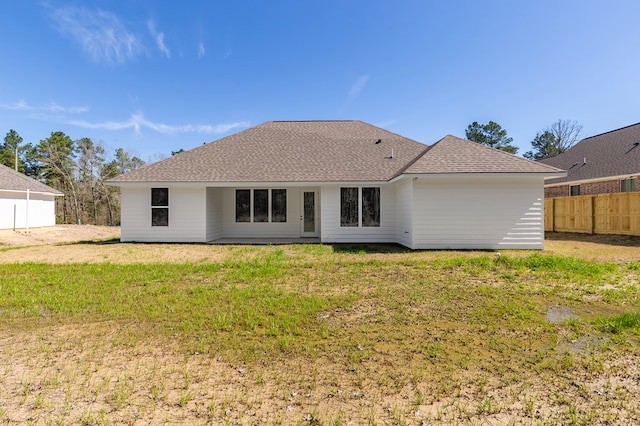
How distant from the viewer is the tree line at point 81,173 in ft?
108

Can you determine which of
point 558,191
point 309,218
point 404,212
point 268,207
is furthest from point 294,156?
point 558,191

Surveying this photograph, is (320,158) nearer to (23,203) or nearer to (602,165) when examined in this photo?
(602,165)

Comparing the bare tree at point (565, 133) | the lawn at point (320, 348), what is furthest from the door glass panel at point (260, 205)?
the bare tree at point (565, 133)

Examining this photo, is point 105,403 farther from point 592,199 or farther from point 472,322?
point 592,199

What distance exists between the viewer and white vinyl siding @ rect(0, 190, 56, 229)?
67.1 feet

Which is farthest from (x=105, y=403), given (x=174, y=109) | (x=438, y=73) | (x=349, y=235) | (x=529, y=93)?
(x=174, y=109)

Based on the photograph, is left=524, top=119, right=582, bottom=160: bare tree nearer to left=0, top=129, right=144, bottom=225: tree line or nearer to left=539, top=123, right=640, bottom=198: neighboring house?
left=539, top=123, right=640, bottom=198: neighboring house

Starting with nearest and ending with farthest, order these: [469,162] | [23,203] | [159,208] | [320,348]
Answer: [320,348] < [469,162] < [159,208] < [23,203]

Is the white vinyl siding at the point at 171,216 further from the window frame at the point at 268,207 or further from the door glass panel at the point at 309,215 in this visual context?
the door glass panel at the point at 309,215

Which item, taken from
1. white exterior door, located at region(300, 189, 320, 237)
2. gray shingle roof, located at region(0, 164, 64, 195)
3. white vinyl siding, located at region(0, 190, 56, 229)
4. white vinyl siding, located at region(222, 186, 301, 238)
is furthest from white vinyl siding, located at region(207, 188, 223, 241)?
gray shingle roof, located at region(0, 164, 64, 195)

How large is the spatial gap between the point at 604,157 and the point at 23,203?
38.3 meters

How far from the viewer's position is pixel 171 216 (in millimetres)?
13680

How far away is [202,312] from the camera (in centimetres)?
483

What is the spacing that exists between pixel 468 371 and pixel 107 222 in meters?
38.7
